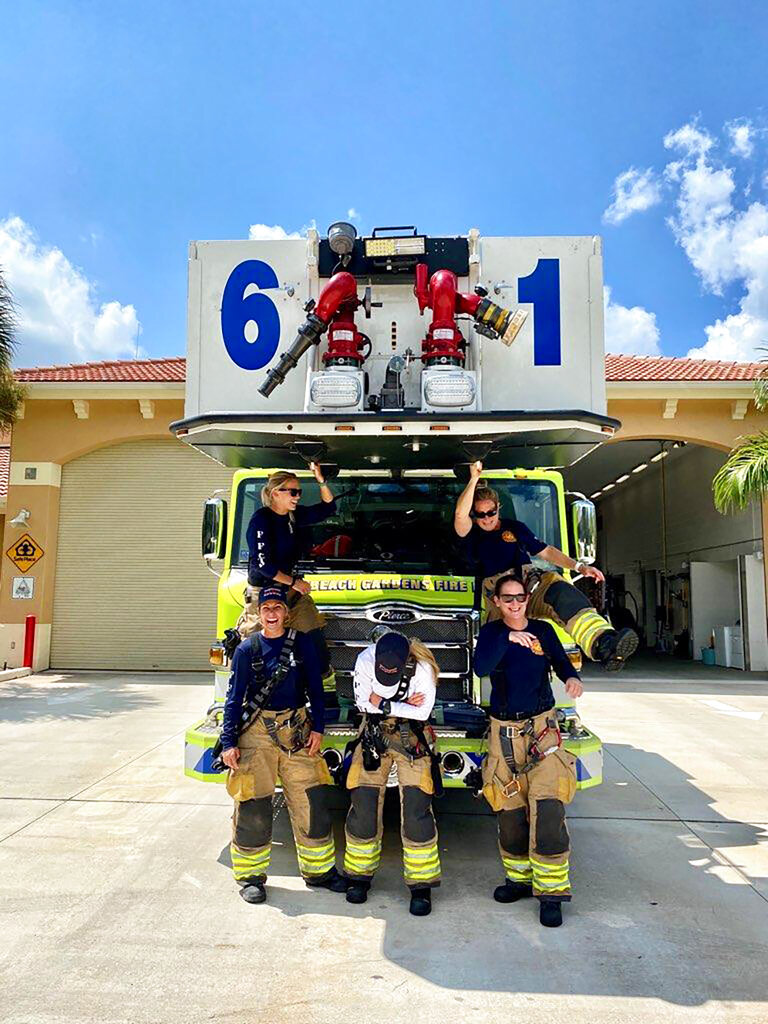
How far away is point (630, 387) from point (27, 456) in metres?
11.3

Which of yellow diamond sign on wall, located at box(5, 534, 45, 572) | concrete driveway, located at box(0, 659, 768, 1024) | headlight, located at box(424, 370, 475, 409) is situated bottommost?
concrete driveway, located at box(0, 659, 768, 1024)

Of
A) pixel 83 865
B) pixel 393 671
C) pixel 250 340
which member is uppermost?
pixel 250 340

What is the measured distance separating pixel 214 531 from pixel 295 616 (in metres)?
1.25

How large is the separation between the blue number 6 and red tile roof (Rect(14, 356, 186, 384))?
900cm

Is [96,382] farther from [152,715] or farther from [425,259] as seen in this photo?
[425,259]

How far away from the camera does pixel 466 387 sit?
4418 mm

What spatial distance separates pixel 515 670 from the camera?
4293mm

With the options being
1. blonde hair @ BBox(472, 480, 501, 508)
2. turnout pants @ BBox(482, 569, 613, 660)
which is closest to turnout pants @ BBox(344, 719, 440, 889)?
turnout pants @ BBox(482, 569, 613, 660)

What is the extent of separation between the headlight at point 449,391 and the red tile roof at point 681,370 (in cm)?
1064

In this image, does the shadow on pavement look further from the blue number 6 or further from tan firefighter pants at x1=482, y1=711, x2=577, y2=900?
tan firefighter pants at x1=482, y1=711, x2=577, y2=900

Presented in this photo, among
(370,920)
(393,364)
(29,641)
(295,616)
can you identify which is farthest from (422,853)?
(29,641)

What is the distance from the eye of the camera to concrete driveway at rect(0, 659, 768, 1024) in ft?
10.4

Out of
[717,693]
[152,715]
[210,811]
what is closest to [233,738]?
[210,811]

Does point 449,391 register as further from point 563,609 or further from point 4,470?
point 4,470
